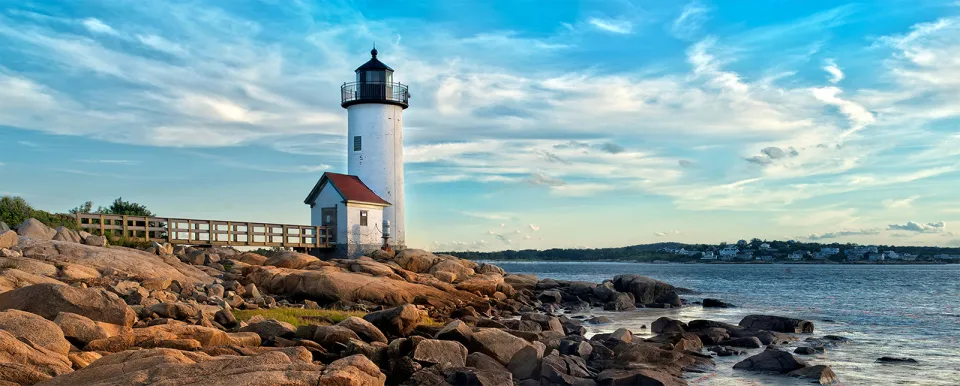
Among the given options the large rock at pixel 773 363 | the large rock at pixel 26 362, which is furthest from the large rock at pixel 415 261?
the large rock at pixel 26 362

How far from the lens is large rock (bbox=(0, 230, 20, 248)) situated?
1977cm

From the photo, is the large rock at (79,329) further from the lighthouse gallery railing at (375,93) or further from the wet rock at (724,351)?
the lighthouse gallery railing at (375,93)

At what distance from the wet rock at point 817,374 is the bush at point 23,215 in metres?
24.3

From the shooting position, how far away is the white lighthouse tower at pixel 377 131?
A: 4222 centimetres

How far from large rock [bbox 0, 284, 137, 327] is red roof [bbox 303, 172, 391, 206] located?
27276 mm

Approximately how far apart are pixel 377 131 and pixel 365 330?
2932 centimetres

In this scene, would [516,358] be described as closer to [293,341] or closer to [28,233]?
[293,341]

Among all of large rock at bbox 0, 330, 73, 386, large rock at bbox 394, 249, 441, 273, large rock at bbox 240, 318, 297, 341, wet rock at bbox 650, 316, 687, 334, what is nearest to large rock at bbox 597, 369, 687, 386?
large rock at bbox 240, 318, 297, 341

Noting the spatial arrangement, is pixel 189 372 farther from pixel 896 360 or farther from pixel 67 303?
pixel 896 360

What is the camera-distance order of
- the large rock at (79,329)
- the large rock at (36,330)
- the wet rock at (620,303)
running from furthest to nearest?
the wet rock at (620,303) < the large rock at (79,329) < the large rock at (36,330)

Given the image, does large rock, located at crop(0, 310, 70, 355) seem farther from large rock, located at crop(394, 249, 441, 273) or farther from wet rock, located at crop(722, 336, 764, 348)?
large rock, located at crop(394, 249, 441, 273)

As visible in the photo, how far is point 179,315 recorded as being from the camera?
13383mm

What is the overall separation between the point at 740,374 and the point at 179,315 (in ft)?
34.0

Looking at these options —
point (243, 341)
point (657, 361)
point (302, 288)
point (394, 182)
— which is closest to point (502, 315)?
point (302, 288)
